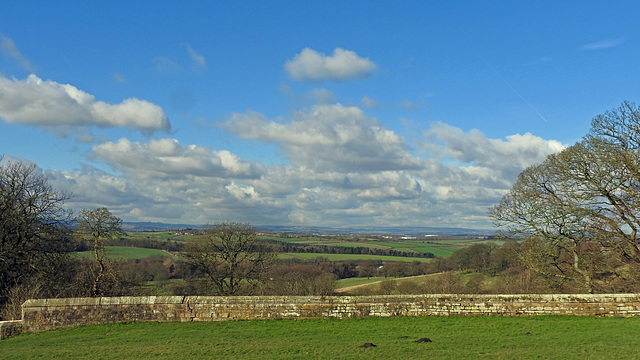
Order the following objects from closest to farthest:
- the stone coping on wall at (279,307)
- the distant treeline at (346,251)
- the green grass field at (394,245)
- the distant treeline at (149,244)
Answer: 1. the stone coping on wall at (279,307)
2. the distant treeline at (149,244)
3. the distant treeline at (346,251)
4. the green grass field at (394,245)

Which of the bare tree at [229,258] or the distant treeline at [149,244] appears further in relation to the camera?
the distant treeline at [149,244]

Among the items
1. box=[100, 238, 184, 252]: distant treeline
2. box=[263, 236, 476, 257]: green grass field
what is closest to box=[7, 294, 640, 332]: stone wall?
box=[100, 238, 184, 252]: distant treeline

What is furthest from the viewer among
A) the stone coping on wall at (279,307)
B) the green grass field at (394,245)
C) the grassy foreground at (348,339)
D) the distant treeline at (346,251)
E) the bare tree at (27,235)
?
the green grass field at (394,245)

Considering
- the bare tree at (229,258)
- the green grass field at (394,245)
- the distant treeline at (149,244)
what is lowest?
the green grass field at (394,245)

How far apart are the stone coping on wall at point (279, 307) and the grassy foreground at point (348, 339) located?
44 centimetres

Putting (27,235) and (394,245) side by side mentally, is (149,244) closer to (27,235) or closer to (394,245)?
(27,235)

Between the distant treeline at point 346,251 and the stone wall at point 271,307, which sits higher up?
the stone wall at point 271,307

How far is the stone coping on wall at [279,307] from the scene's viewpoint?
47.0 ft

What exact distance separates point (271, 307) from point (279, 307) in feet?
0.93

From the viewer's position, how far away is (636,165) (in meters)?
19.7

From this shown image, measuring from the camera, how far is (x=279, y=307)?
15055 mm

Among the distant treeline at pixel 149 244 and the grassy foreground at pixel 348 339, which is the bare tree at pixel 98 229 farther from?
the distant treeline at pixel 149 244

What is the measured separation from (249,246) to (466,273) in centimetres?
2611

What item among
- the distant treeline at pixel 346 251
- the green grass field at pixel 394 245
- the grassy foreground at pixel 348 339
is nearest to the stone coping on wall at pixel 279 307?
the grassy foreground at pixel 348 339
